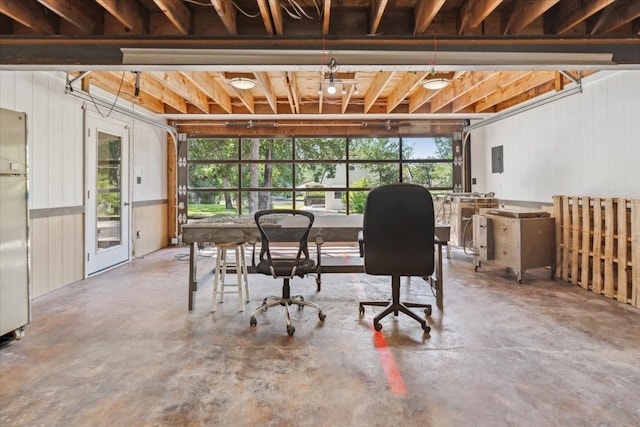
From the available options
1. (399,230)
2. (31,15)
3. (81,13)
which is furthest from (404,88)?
(31,15)

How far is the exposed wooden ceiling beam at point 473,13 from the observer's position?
8.64 feet

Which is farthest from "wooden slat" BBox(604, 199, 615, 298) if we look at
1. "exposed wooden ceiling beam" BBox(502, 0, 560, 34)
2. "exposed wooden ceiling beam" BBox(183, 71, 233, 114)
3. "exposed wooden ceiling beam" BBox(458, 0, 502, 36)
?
"exposed wooden ceiling beam" BBox(183, 71, 233, 114)

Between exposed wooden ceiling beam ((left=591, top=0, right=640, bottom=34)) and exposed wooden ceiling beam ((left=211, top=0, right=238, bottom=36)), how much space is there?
312cm

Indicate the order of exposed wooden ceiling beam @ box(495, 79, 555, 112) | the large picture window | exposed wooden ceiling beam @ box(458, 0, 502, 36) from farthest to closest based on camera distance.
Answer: the large picture window
exposed wooden ceiling beam @ box(495, 79, 555, 112)
exposed wooden ceiling beam @ box(458, 0, 502, 36)

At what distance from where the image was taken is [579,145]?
473cm

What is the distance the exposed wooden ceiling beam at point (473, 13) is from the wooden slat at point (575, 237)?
2830 millimetres

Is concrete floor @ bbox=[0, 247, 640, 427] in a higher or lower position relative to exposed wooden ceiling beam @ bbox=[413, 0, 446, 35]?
lower

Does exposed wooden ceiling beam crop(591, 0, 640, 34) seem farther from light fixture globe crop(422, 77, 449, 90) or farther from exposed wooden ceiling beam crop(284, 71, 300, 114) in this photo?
exposed wooden ceiling beam crop(284, 71, 300, 114)

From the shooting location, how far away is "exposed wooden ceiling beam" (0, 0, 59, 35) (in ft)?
8.39

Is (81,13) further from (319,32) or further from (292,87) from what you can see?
(292,87)

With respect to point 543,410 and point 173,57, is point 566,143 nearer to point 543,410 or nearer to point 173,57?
point 543,410

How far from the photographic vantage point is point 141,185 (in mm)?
6359

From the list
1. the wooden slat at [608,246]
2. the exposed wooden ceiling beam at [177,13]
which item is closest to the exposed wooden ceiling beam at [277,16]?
the exposed wooden ceiling beam at [177,13]

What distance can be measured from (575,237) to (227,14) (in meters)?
4.67
